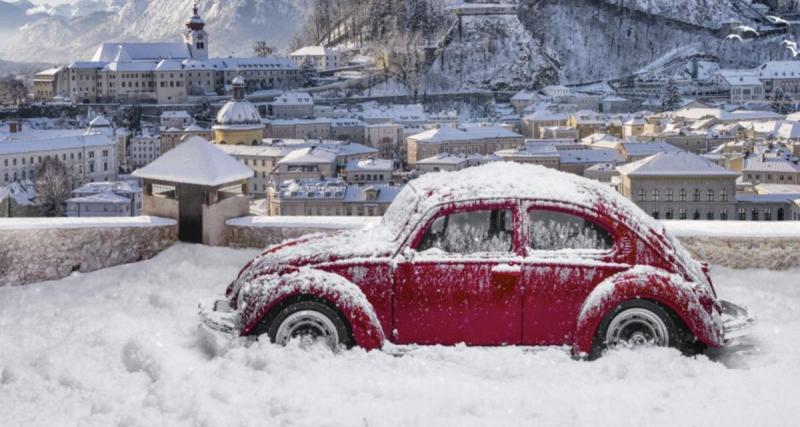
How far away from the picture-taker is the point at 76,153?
170ft

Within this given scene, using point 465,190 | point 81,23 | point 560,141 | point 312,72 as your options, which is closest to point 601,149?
point 560,141

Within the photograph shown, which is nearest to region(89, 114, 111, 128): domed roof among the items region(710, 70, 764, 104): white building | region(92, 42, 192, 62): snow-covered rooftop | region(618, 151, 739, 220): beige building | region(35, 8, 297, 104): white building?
region(35, 8, 297, 104): white building

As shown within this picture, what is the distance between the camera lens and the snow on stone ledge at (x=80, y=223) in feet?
18.5

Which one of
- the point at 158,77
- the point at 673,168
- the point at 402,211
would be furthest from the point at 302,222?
the point at 158,77

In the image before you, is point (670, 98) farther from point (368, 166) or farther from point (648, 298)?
point (648, 298)

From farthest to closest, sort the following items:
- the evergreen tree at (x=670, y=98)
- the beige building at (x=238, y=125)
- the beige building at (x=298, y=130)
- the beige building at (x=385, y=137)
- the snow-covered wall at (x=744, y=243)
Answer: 1. the evergreen tree at (x=670, y=98)
2. the beige building at (x=298, y=130)
3. the beige building at (x=385, y=137)
4. the beige building at (x=238, y=125)
5. the snow-covered wall at (x=744, y=243)

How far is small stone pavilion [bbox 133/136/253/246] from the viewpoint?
588 cm

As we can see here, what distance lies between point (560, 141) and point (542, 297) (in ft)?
157

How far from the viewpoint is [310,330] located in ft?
12.9

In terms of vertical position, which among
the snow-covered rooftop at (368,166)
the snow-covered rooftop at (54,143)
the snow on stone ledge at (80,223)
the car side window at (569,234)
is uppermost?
the car side window at (569,234)

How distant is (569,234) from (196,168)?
9.38ft

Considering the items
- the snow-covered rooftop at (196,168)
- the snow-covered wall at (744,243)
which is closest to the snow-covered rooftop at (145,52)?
the snow-covered rooftop at (196,168)

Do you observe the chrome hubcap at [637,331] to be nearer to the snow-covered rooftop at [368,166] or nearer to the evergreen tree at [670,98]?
the snow-covered rooftop at [368,166]

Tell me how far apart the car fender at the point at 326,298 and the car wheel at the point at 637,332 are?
952 millimetres
